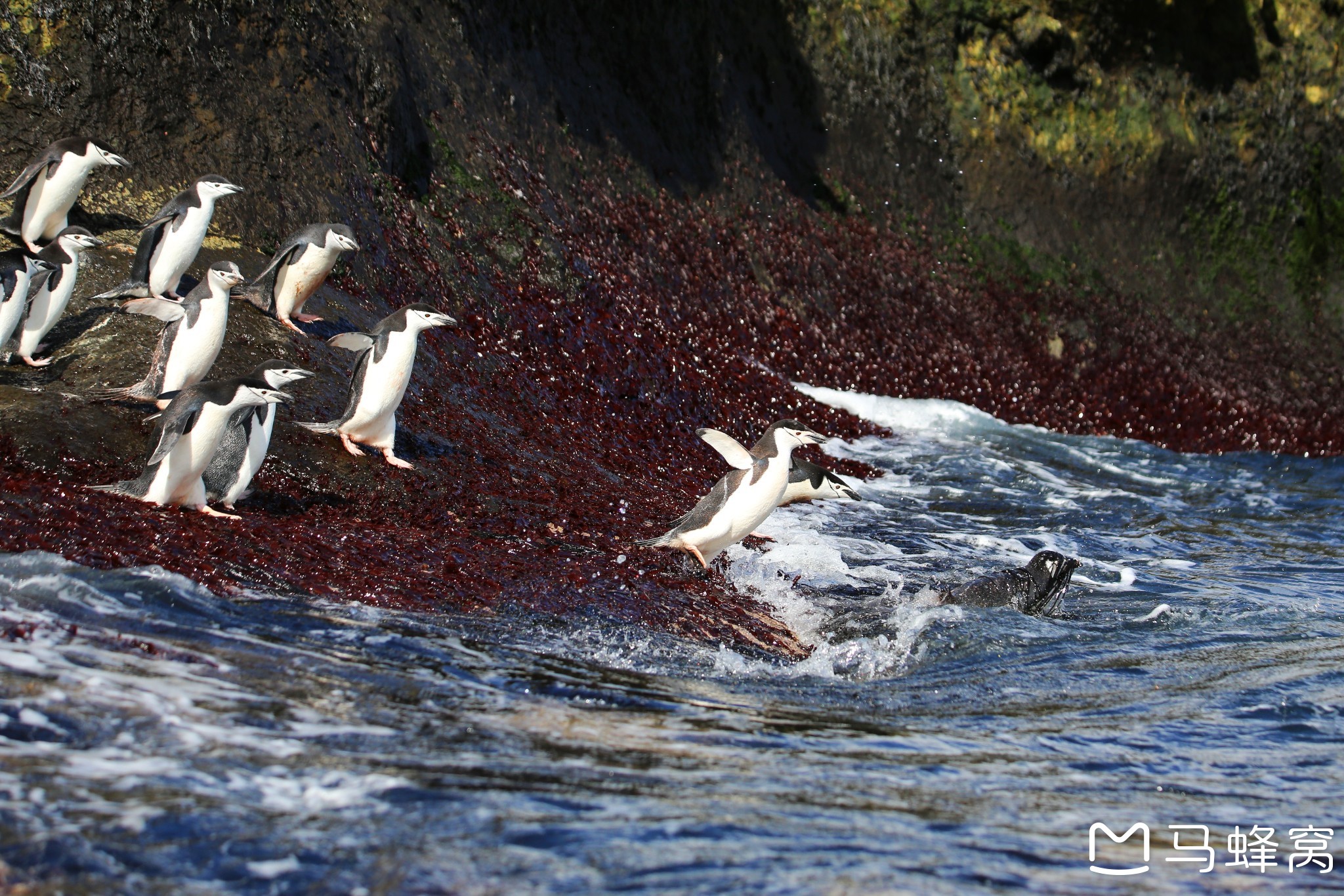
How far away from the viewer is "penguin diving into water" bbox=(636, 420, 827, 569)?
7734mm

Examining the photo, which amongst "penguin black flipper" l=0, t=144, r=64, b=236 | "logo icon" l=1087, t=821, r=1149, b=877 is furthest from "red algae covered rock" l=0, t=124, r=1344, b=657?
"logo icon" l=1087, t=821, r=1149, b=877

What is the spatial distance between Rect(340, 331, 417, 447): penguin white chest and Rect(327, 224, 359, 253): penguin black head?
1.51 meters

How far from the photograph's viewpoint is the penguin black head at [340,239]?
9578 mm

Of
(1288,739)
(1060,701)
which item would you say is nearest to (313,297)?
(1060,701)

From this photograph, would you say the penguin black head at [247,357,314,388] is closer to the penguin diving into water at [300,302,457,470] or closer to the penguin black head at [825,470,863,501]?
the penguin diving into water at [300,302,457,470]

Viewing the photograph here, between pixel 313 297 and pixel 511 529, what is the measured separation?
11.8 feet

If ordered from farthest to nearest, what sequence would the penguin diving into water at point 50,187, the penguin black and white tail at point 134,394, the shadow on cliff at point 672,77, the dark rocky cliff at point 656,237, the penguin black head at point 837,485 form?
the shadow on cliff at point 672,77 < the penguin diving into water at point 50,187 < the penguin black head at point 837,485 < the penguin black and white tail at point 134,394 < the dark rocky cliff at point 656,237

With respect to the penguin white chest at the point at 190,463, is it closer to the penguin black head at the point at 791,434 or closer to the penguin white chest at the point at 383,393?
the penguin white chest at the point at 383,393

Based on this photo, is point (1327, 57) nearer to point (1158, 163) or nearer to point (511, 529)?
point (1158, 163)

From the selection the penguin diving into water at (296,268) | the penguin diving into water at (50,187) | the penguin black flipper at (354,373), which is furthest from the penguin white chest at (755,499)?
the penguin diving into water at (50,187)

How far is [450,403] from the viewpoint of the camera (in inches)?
402

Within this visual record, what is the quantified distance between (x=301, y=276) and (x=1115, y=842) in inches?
301

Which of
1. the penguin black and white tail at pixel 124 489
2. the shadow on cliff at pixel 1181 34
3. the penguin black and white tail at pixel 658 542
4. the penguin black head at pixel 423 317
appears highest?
the shadow on cliff at pixel 1181 34

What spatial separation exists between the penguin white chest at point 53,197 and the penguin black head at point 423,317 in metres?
3.25
